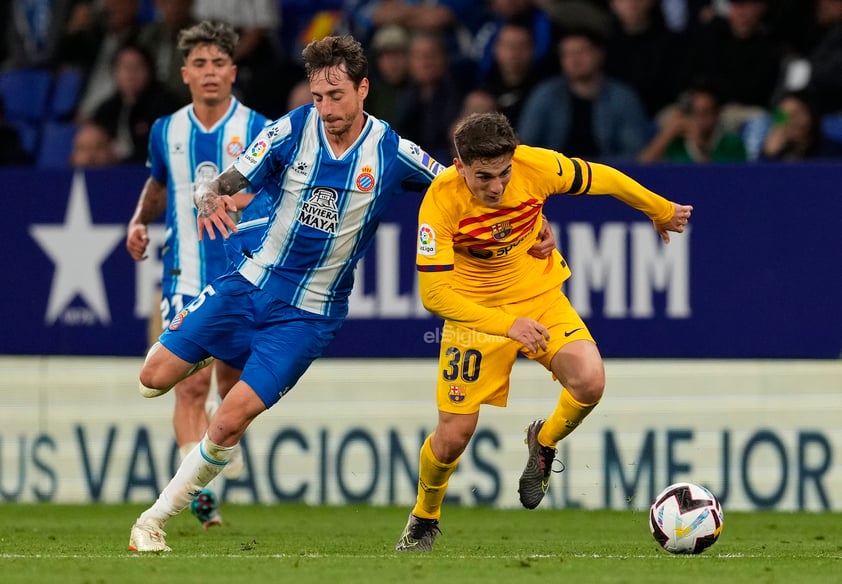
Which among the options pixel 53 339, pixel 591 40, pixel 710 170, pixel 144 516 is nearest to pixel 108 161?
pixel 53 339

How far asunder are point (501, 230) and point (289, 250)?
40.1 inches

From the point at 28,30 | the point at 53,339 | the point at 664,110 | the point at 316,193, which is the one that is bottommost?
the point at 53,339

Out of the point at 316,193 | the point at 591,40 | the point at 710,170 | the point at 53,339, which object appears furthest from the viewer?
the point at 591,40

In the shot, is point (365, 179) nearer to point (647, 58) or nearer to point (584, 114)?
point (584, 114)

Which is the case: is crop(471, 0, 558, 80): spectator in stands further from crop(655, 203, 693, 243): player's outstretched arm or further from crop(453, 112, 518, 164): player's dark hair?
crop(453, 112, 518, 164): player's dark hair

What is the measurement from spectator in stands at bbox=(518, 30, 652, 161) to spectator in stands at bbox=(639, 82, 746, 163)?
8.7 inches

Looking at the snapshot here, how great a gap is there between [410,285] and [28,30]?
241 inches

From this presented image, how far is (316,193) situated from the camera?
25.2 feet

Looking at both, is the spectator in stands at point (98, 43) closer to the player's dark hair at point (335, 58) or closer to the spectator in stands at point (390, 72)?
the spectator in stands at point (390, 72)

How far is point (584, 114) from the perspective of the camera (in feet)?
39.8

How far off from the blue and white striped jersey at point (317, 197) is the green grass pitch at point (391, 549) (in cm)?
132

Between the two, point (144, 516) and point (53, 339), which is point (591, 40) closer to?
point (53, 339)

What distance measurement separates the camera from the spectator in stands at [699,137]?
39.0 feet

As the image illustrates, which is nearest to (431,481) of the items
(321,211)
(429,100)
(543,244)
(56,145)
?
(543,244)
